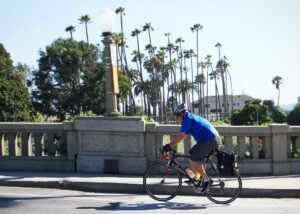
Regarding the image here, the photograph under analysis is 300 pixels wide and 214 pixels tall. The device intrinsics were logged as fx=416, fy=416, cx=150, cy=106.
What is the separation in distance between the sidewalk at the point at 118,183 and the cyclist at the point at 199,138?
0.98 m

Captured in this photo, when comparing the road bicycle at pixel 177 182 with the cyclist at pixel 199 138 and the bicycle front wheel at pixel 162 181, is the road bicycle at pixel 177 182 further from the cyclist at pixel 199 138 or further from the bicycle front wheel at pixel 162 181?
the cyclist at pixel 199 138

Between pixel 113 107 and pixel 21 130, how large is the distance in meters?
2.35

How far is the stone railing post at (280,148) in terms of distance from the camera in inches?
373

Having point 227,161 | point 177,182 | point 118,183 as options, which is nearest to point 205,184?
point 227,161

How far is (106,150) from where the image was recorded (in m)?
9.89

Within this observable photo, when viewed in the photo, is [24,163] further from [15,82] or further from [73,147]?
[15,82]

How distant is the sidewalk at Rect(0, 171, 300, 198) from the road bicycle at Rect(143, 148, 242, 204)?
0.31m

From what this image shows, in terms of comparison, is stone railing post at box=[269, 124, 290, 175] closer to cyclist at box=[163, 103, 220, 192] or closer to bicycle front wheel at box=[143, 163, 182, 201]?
bicycle front wheel at box=[143, 163, 182, 201]

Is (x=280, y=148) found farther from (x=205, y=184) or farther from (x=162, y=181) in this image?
(x=162, y=181)

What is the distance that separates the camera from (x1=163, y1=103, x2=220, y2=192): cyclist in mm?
7152

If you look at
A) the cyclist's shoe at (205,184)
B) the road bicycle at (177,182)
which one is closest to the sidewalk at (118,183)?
the road bicycle at (177,182)

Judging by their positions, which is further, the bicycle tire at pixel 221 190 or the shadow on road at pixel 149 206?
the bicycle tire at pixel 221 190

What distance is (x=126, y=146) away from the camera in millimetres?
9797

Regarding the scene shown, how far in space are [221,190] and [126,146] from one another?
303 centimetres
